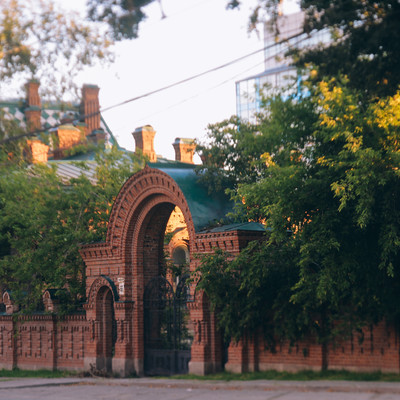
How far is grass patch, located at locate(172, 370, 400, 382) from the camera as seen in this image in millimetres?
15602

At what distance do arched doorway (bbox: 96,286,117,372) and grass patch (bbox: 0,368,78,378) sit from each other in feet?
3.15

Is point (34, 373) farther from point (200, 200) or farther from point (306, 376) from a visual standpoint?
point (306, 376)

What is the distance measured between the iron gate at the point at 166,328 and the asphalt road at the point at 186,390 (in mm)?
1057

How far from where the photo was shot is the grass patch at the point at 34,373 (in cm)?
2230

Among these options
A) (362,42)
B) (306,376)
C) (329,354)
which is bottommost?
(306,376)

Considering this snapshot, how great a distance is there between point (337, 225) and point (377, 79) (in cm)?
364

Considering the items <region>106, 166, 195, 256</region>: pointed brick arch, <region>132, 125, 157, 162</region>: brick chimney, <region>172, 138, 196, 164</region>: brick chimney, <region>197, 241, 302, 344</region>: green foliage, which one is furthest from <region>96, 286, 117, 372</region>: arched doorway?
<region>132, 125, 157, 162</region>: brick chimney

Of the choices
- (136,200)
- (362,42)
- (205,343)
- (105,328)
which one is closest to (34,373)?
(105,328)

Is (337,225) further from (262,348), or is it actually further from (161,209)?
(161,209)

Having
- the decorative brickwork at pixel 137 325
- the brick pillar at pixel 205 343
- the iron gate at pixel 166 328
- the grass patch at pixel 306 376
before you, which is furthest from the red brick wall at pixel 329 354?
the iron gate at pixel 166 328

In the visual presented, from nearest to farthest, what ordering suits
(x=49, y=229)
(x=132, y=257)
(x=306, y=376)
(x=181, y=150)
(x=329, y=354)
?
1. (x=306, y=376)
2. (x=329, y=354)
3. (x=132, y=257)
4. (x=49, y=229)
5. (x=181, y=150)

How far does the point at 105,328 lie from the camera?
22.1 metres

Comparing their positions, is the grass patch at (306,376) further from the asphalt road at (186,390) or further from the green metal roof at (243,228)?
the green metal roof at (243,228)

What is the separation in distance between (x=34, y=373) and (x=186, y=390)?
8509mm
